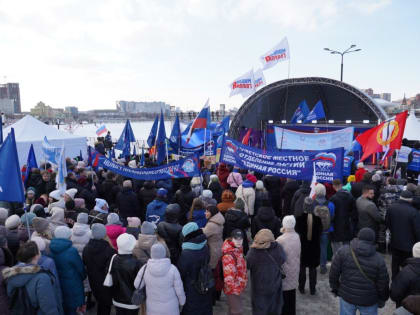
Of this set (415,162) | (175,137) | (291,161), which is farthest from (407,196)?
(175,137)

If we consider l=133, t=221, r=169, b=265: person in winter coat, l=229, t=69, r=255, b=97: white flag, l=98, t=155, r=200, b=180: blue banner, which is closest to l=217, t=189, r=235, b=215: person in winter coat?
l=98, t=155, r=200, b=180: blue banner

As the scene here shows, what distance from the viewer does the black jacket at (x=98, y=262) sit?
13.1 feet

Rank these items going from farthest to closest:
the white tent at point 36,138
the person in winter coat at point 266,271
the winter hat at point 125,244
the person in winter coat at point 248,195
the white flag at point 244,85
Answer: the white flag at point 244,85
the white tent at point 36,138
the person in winter coat at point 248,195
the person in winter coat at point 266,271
the winter hat at point 125,244

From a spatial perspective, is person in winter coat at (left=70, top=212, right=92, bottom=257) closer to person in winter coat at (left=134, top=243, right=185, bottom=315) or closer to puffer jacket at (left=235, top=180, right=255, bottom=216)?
person in winter coat at (left=134, top=243, right=185, bottom=315)

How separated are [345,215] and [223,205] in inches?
89.8

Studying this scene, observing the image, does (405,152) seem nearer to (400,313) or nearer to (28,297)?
(400,313)

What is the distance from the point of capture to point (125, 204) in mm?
6723

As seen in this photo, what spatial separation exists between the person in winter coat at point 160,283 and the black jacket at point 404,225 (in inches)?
139

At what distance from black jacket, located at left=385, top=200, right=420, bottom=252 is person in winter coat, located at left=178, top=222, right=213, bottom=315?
3.14m

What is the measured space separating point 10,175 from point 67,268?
1.37 m

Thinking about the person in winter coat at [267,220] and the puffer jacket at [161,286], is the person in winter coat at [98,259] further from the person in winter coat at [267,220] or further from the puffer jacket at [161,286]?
the person in winter coat at [267,220]

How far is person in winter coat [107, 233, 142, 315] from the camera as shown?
3.70 m

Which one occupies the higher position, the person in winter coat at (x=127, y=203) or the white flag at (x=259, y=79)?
the white flag at (x=259, y=79)

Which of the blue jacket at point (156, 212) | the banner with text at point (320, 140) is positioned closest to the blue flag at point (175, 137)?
the banner with text at point (320, 140)
